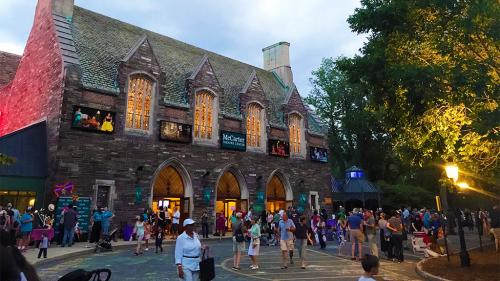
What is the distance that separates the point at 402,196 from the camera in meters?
37.2

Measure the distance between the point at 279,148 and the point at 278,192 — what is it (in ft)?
10.8

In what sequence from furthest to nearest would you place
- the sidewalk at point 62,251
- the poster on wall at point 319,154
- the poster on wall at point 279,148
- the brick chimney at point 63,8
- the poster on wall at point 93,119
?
1. the poster on wall at point 319,154
2. the poster on wall at point 279,148
3. the brick chimney at point 63,8
4. the poster on wall at point 93,119
5. the sidewalk at point 62,251

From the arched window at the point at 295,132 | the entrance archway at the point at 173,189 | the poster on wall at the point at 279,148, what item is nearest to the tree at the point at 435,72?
the entrance archway at the point at 173,189

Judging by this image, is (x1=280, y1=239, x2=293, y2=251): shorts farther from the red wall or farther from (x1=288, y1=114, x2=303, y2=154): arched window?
(x1=288, y1=114, x2=303, y2=154): arched window

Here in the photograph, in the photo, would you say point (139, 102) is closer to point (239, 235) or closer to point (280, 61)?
point (239, 235)

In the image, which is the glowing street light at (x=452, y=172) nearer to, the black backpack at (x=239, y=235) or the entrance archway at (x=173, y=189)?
the black backpack at (x=239, y=235)

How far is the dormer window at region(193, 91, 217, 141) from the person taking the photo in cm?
2438

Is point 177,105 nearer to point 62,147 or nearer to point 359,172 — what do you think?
point 62,147

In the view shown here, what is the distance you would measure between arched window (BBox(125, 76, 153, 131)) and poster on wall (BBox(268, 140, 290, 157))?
964cm

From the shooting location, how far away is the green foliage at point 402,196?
37188 mm

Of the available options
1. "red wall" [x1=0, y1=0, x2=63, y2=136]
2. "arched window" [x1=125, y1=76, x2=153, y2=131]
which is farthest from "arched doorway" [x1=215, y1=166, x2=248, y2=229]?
"red wall" [x1=0, y1=0, x2=63, y2=136]

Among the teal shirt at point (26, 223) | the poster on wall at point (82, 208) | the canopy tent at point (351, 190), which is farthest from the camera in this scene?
the canopy tent at point (351, 190)

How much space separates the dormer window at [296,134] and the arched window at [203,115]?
25.1ft

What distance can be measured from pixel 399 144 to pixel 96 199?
14187 mm
